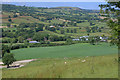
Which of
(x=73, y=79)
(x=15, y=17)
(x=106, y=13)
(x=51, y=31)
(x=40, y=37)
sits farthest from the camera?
(x=15, y=17)

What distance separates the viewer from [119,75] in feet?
31.6

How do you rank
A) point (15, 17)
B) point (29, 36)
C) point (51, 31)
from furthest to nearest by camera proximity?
point (15, 17) < point (51, 31) < point (29, 36)

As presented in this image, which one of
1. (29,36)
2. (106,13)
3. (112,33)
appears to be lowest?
(29,36)

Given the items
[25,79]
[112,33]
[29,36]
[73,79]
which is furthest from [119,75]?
[29,36]

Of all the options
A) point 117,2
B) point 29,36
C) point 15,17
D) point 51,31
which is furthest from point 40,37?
point 117,2

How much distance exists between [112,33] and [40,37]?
349 feet

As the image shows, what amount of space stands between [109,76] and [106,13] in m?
3.72

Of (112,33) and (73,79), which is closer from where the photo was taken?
(112,33)

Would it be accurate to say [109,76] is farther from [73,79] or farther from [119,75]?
[73,79]

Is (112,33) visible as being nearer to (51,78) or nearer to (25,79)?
(51,78)

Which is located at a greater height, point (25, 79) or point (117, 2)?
point (117, 2)

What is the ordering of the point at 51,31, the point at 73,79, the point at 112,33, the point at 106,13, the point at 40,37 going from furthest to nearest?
the point at 51,31
the point at 40,37
the point at 73,79
the point at 106,13
the point at 112,33

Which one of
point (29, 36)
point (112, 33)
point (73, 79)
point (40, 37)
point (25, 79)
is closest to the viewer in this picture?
point (112, 33)

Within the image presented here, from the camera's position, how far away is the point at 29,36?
406 ft
